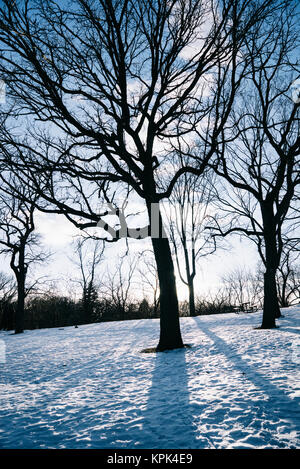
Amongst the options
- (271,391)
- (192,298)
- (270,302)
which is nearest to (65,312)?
(192,298)

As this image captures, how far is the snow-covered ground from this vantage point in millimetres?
2645

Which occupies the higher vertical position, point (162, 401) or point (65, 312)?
point (162, 401)

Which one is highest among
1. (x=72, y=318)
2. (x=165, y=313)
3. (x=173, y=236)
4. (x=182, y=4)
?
(x=182, y=4)

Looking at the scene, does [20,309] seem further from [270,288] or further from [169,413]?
[169,413]

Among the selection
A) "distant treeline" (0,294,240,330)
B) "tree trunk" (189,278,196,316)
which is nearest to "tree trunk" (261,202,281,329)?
"tree trunk" (189,278,196,316)

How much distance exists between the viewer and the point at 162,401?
144 inches

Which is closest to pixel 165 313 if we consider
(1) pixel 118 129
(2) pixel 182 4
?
(1) pixel 118 129

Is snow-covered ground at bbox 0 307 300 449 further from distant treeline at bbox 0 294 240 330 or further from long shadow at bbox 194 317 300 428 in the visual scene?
distant treeline at bbox 0 294 240 330

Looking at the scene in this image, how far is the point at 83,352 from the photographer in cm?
824

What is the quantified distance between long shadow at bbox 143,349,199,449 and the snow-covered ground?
1 centimetres

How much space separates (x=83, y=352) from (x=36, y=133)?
7.38m

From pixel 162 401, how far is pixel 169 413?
451mm
